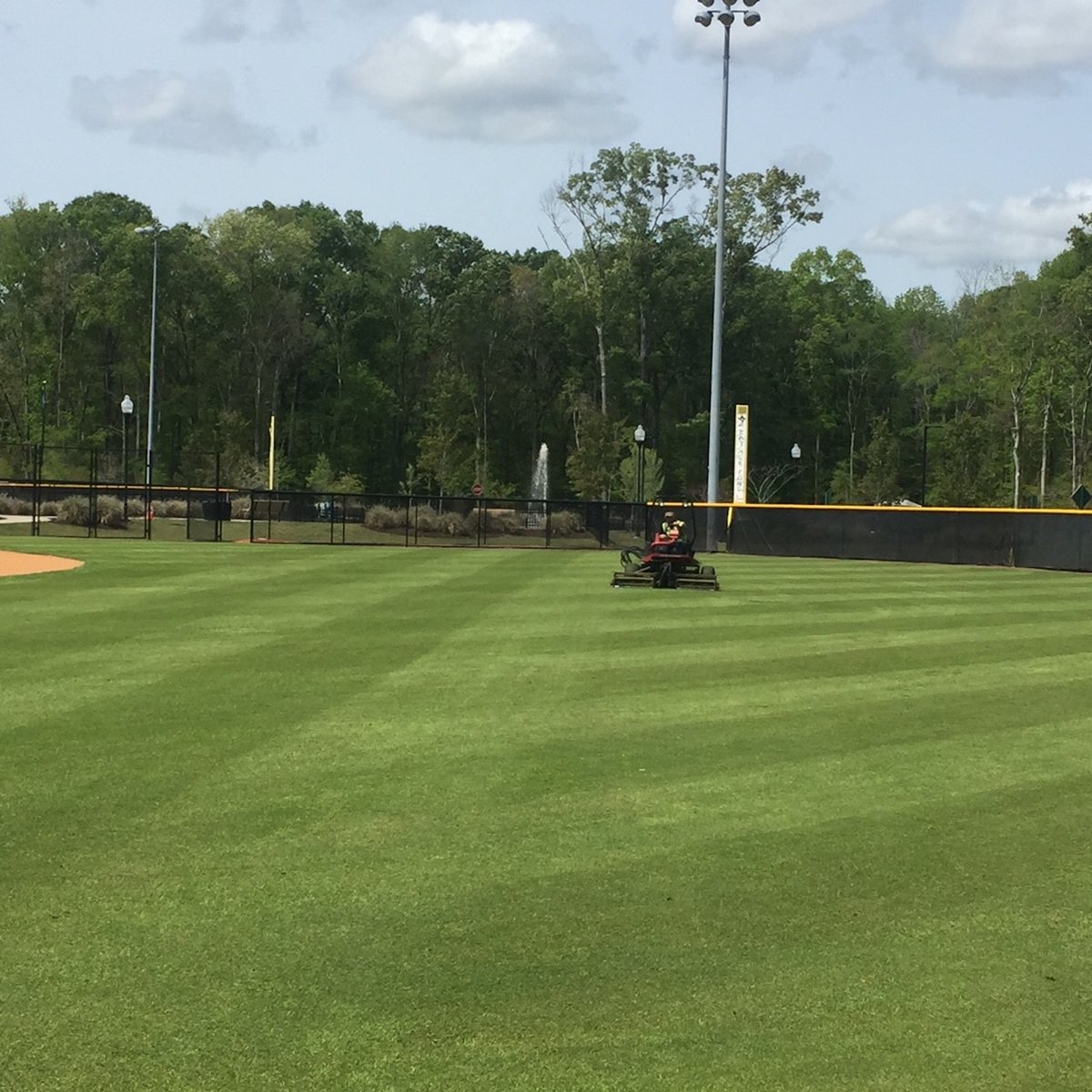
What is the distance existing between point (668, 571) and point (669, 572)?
0.09ft

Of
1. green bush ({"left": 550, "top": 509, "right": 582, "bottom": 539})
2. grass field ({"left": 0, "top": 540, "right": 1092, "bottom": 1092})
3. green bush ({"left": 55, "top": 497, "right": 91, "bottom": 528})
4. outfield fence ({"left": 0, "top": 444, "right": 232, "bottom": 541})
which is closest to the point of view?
grass field ({"left": 0, "top": 540, "right": 1092, "bottom": 1092})

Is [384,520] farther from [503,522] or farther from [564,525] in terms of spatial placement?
[564,525]

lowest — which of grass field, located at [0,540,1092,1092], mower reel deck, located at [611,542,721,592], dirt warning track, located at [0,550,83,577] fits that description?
grass field, located at [0,540,1092,1092]

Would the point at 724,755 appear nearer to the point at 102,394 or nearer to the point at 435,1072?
the point at 435,1072

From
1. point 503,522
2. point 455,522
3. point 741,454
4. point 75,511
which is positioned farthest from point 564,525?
point 75,511

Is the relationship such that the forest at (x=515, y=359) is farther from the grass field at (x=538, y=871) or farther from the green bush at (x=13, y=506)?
the grass field at (x=538, y=871)

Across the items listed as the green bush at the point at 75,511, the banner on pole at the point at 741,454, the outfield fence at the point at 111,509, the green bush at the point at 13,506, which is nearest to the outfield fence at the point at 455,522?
A: the outfield fence at the point at 111,509

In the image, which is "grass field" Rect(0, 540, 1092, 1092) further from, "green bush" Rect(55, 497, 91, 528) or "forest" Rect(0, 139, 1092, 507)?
"forest" Rect(0, 139, 1092, 507)

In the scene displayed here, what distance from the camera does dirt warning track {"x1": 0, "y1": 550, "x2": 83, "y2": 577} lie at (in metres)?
24.0

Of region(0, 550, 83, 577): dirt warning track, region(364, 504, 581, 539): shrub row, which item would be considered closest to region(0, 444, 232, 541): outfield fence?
region(364, 504, 581, 539): shrub row

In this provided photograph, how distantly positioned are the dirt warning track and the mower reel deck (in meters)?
10.9

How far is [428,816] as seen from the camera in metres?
6.98

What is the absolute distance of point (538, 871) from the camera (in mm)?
6035

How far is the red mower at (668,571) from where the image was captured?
22719 millimetres
